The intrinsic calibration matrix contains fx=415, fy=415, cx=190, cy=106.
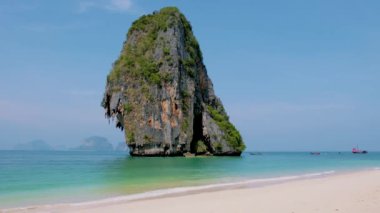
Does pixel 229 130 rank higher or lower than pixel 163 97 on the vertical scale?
lower

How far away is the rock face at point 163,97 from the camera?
2083 inches

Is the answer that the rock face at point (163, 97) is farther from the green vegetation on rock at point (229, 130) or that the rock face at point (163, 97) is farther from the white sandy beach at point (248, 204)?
the white sandy beach at point (248, 204)

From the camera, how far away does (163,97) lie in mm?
54031

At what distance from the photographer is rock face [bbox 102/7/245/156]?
52.9m

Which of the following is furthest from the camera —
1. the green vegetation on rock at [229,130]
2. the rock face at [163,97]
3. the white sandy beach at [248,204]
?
the green vegetation on rock at [229,130]

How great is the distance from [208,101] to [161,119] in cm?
1306

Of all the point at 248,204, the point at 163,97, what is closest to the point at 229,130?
the point at 163,97

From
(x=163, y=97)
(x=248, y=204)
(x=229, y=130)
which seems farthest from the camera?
(x=229, y=130)

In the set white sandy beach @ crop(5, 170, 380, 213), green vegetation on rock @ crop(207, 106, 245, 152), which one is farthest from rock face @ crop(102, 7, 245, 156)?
white sandy beach @ crop(5, 170, 380, 213)

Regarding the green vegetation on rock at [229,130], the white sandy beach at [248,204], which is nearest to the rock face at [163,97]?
the green vegetation on rock at [229,130]

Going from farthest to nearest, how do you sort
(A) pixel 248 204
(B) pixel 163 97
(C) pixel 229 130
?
(C) pixel 229 130 → (B) pixel 163 97 → (A) pixel 248 204

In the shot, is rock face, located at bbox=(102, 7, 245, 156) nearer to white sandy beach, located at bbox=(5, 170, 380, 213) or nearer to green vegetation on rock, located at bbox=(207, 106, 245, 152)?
green vegetation on rock, located at bbox=(207, 106, 245, 152)

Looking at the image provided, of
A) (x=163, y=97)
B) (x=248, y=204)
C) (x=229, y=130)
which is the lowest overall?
(x=248, y=204)

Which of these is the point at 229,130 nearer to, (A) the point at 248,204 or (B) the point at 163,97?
(B) the point at 163,97
